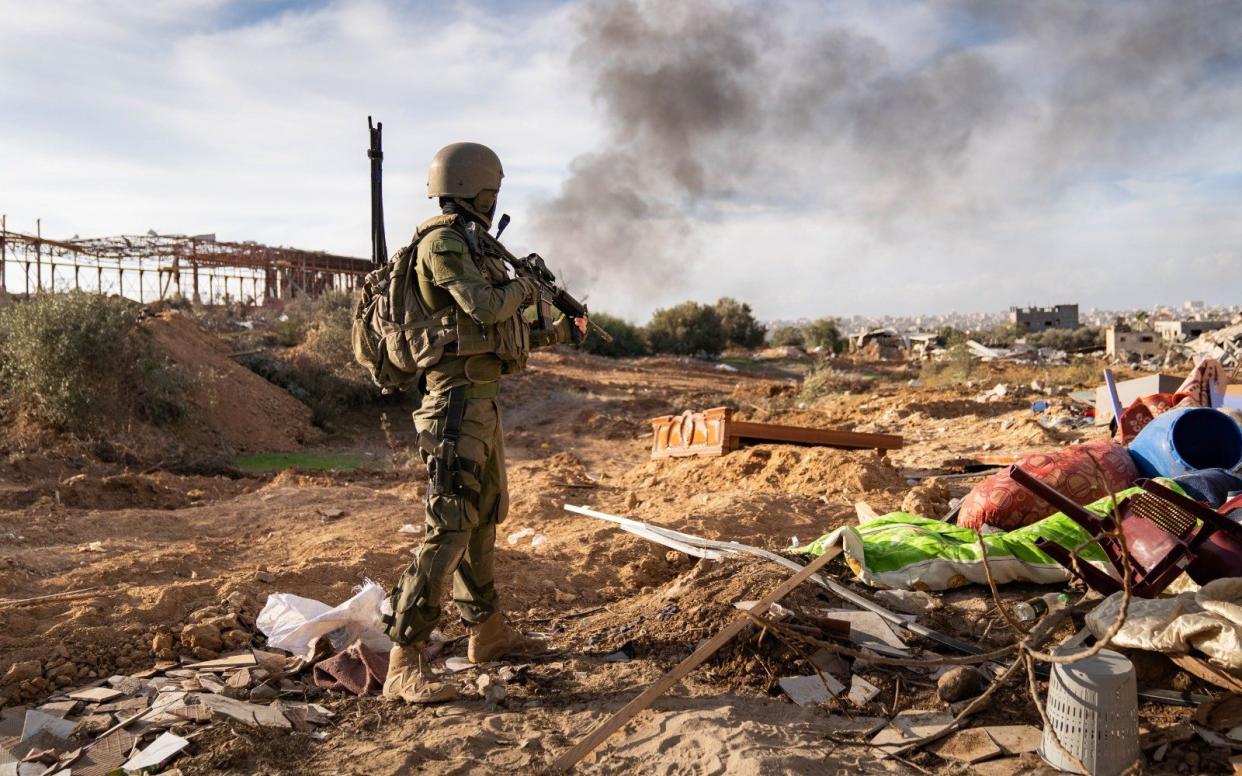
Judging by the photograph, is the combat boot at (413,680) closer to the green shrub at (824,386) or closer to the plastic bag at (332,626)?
the plastic bag at (332,626)

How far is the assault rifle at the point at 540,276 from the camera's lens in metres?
3.46

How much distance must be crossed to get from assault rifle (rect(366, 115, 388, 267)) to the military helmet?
0.92 meters

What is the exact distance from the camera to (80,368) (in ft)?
34.1

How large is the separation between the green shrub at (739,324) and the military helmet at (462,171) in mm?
31654

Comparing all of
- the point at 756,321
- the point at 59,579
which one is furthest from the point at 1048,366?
the point at 59,579

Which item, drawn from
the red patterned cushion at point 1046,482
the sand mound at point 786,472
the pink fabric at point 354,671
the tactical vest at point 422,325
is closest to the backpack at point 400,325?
the tactical vest at point 422,325

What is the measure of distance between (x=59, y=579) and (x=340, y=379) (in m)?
9.91

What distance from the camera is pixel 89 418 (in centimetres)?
1038

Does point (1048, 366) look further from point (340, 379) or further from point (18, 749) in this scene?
point (18, 749)

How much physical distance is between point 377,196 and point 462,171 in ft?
3.73

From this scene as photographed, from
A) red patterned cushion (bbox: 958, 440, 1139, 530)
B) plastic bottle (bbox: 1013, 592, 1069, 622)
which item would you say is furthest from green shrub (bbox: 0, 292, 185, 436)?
plastic bottle (bbox: 1013, 592, 1069, 622)

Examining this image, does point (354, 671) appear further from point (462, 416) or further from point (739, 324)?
point (739, 324)

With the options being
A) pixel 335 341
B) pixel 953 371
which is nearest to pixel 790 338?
pixel 953 371

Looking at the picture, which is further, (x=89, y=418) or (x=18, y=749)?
(x=89, y=418)
